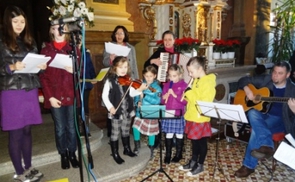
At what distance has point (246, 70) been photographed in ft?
18.3

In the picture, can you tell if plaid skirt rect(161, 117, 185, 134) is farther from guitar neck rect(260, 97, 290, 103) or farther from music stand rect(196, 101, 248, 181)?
Answer: guitar neck rect(260, 97, 290, 103)

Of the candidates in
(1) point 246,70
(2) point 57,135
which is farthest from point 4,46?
(1) point 246,70

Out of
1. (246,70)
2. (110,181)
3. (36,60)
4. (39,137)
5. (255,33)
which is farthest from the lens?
(255,33)

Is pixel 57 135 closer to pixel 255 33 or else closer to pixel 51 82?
pixel 51 82

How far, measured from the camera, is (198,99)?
259 cm

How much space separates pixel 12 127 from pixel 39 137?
45.3 inches

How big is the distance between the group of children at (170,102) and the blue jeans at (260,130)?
0.54m

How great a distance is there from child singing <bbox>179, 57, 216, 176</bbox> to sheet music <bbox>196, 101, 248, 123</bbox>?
0.18 metres

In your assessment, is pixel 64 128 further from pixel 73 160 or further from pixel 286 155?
pixel 286 155

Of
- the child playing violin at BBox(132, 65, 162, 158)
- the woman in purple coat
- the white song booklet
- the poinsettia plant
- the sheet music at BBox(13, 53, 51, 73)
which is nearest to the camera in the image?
the white song booklet

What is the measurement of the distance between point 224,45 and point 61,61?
3.77m

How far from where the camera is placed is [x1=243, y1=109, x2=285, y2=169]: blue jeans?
271 cm

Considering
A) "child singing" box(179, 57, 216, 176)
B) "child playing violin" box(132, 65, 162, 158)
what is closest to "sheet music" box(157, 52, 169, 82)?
"child playing violin" box(132, 65, 162, 158)

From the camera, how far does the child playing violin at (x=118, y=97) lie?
264cm
